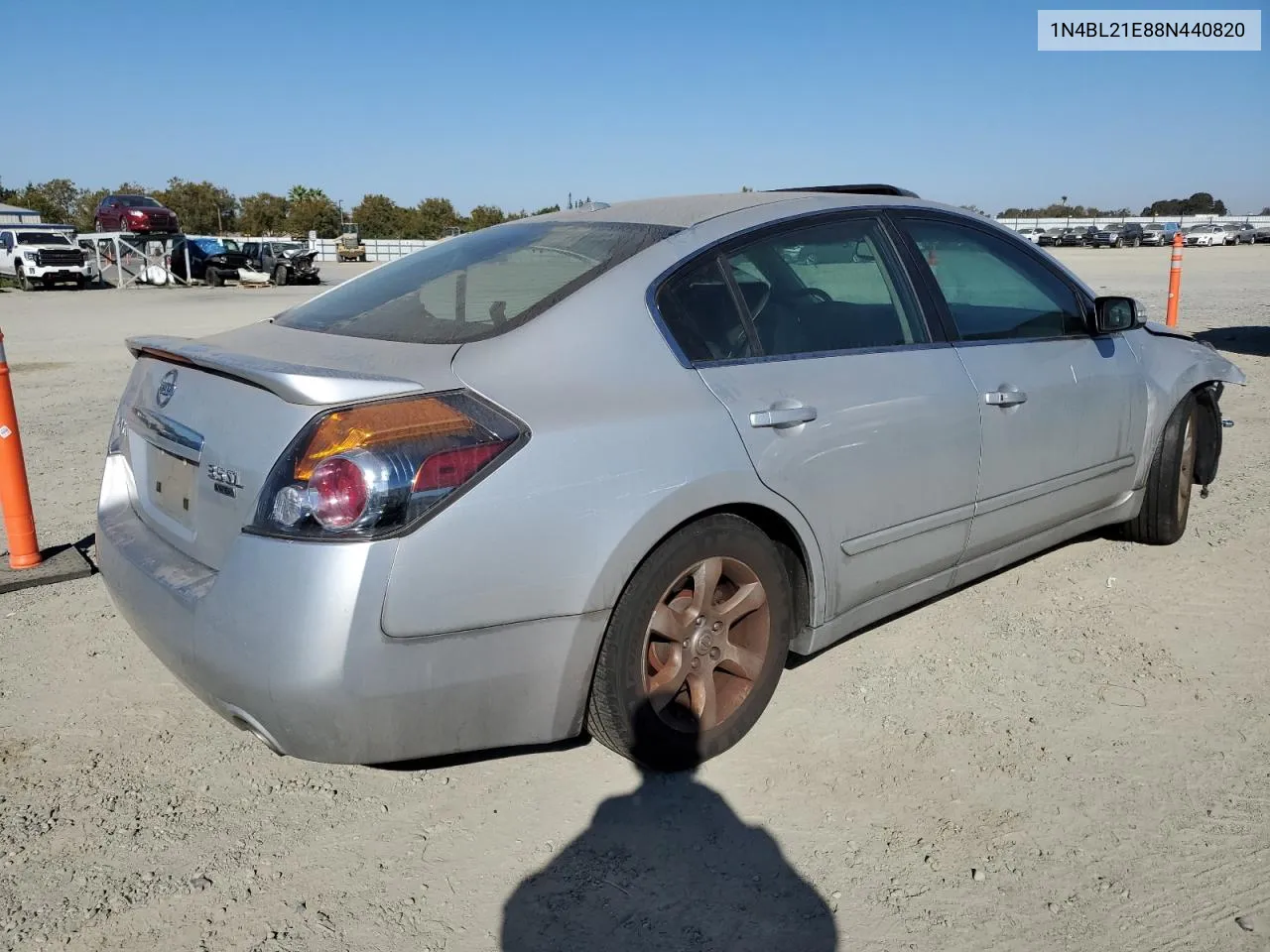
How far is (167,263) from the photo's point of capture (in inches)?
1334

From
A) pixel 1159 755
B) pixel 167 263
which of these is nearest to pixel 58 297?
pixel 167 263

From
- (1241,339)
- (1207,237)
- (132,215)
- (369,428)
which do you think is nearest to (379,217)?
(132,215)

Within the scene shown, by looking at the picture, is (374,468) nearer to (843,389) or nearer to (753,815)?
(753,815)

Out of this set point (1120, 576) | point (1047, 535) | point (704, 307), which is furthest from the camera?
point (1120, 576)

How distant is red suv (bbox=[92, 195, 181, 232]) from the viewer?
3709cm

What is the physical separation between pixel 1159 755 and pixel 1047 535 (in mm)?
1170

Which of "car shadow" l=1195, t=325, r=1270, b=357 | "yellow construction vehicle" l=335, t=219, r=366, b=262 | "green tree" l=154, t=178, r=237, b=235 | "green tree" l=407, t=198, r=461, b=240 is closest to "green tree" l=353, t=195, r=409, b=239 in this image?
"green tree" l=407, t=198, r=461, b=240

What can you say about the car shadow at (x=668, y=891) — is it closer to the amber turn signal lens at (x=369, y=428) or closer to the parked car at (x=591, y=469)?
the parked car at (x=591, y=469)

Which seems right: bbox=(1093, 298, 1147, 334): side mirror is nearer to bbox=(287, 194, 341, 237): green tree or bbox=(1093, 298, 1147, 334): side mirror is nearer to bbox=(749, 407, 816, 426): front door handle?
bbox=(749, 407, 816, 426): front door handle

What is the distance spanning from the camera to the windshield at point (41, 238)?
32625 mm

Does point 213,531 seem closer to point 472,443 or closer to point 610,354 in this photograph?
point 472,443

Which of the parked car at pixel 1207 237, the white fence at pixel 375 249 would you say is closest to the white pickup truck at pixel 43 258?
the white fence at pixel 375 249

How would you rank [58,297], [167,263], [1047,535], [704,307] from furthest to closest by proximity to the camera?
[167,263], [58,297], [1047,535], [704,307]

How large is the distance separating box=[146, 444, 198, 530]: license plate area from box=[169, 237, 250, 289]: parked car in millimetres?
33368
